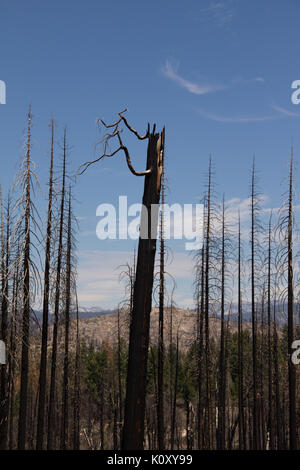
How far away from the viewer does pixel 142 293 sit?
6.60 meters

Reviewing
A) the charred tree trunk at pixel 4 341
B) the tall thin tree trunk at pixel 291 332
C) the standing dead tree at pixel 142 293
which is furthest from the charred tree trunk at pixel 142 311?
the tall thin tree trunk at pixel 291 332

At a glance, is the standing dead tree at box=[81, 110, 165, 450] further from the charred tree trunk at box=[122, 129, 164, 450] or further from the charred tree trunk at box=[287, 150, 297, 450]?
the charred tree trunk at box=[287, 150, 297, 450]

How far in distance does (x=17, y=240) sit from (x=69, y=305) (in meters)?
7.66

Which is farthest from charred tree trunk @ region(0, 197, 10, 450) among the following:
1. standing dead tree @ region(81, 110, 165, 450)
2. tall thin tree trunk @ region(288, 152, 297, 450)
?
tall thin tree trunk @ region(288, 152, 297, 450)

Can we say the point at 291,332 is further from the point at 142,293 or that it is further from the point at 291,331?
the point at 142,293

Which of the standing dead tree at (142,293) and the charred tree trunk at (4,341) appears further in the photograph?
the charred tree trunk at (4,341)

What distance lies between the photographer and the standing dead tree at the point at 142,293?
6.30 meters

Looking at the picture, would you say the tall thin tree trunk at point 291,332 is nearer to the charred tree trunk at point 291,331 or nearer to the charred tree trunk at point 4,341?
the charred tree trunk at point 291,331

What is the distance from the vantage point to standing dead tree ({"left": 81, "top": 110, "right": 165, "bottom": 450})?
630 cm

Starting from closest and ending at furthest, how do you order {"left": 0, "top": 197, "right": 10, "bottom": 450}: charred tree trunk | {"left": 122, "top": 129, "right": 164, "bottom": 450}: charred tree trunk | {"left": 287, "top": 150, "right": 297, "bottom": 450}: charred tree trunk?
1. {"left": 122, "top": 129, "right": 164, "bottom": 450}: charred tree trunk
2. {"left": 0, "top": 197, "right": 10, "bottom": 450}: charred tree trunk
3. {"left": 287, "top": 150, "right": 297, "bottom": 450}: charred tree trunk

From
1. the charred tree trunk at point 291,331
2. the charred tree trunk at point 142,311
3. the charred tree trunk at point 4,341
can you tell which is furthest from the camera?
the charred tree trunk at point 291,331

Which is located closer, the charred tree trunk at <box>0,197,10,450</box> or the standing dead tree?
the standing dead tree

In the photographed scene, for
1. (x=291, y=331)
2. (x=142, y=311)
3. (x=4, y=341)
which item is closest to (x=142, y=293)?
(x=142, y=311)
